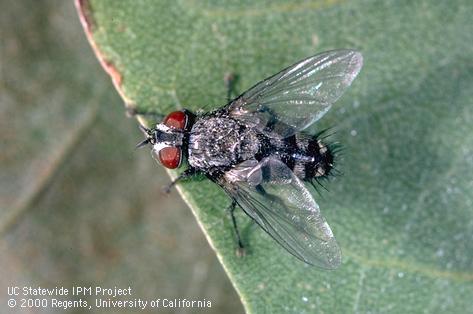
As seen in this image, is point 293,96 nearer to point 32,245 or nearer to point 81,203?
point 81,203

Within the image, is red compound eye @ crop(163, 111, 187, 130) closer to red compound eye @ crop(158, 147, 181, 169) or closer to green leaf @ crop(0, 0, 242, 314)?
red compound eye @ crop(158, 147, 181, 169)

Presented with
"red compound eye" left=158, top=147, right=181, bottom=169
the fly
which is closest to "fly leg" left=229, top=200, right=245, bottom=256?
the fly

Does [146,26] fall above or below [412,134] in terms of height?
above

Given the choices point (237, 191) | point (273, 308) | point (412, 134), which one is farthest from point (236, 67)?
point (273, 308)

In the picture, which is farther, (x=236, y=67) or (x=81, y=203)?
(x=81, y=203)

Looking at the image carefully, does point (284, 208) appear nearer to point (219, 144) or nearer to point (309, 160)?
point (309, 160)

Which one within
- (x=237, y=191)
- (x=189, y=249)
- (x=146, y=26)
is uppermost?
(x=146, y=26)

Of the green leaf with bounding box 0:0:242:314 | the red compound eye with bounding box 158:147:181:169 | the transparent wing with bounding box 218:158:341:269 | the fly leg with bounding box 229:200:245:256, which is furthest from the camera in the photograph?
the green leaf with bounding box 0:0:242:314
